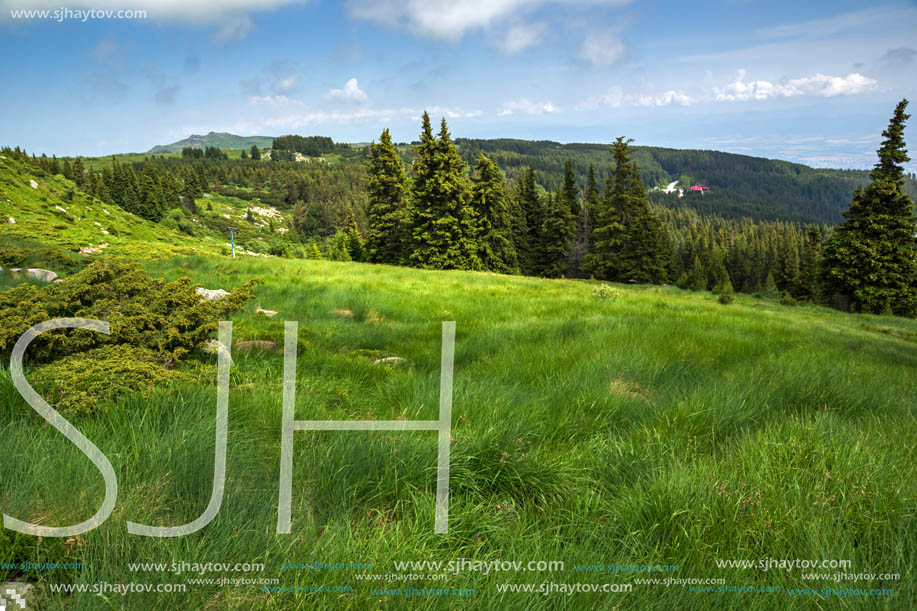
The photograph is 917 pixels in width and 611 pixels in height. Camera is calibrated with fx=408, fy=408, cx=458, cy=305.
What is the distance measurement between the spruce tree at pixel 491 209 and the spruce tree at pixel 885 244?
91.6 ft

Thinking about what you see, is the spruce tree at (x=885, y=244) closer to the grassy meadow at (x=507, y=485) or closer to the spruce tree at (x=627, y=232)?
the spruce tree at (x=627, y=232)

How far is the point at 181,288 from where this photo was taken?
17.1 feet

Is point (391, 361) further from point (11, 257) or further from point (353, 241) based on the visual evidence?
point (353, 241)

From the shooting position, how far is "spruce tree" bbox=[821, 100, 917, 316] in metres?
31.3

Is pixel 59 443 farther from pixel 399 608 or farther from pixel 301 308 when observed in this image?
pixel 301 308

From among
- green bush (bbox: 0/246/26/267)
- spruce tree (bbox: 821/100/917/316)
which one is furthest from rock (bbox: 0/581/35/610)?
spruce tree (bbox: 821/100/917/316)

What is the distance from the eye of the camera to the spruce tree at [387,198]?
4131cm

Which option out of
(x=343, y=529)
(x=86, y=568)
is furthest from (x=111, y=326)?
(x=343, y=529)

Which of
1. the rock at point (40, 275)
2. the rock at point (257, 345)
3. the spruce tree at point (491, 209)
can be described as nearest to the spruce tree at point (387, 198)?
the spruce tree at point (491, 209)

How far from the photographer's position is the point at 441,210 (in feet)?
125

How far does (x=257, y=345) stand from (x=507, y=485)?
3.85 m

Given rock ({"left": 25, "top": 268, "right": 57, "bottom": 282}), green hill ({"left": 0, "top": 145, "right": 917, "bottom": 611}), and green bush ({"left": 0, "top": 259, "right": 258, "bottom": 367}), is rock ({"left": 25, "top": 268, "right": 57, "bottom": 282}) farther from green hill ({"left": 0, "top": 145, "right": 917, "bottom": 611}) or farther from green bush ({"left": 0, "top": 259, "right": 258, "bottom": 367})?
green hill ({"left": 0, "top": 145, "right": 917, "bottom": 611})

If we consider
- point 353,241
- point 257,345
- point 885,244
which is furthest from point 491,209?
point 257,345

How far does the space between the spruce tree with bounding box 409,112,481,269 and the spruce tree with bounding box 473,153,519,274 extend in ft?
10.2
